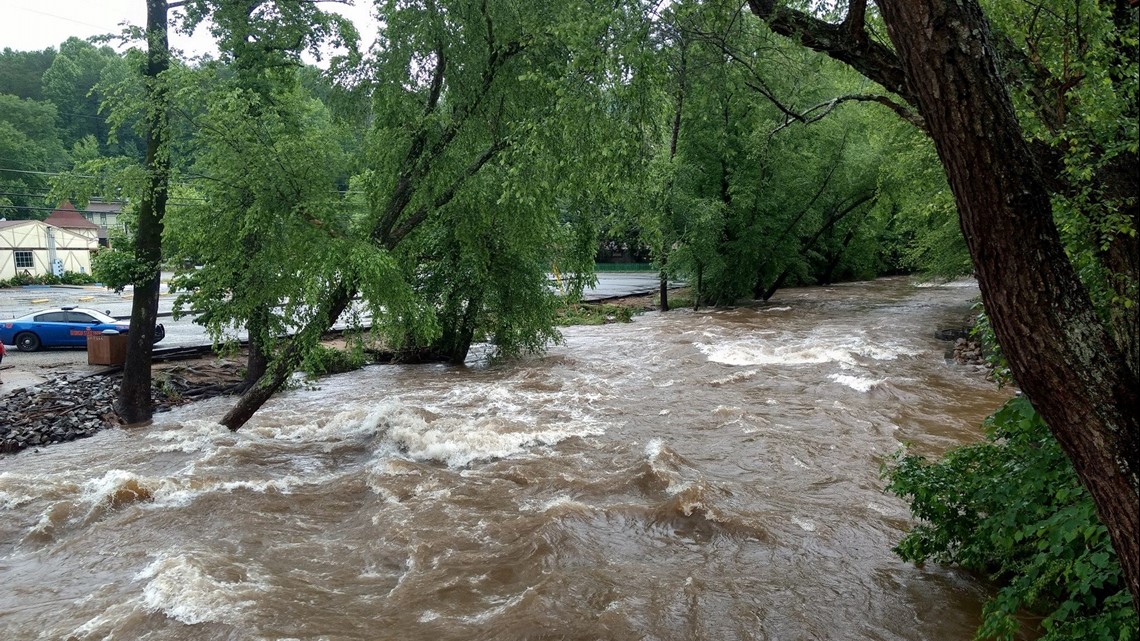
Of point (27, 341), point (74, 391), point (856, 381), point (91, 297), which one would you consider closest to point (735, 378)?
point (856, 381)

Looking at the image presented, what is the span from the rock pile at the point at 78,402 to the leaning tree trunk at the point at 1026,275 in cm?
1400

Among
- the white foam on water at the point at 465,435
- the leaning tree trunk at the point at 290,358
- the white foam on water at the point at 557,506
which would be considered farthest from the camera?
the leaning tree trunk at the point at 290,358

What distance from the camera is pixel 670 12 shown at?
270 inches

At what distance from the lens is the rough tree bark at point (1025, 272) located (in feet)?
10.8

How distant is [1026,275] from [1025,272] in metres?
0.01

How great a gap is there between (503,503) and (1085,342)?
6909mm

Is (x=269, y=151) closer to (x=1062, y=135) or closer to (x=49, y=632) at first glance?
(x=49, y=632)

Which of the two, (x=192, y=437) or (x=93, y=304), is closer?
(x=192, y=437)

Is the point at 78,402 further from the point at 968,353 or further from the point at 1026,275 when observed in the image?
the point at 968,353

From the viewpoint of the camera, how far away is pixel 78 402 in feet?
47.3

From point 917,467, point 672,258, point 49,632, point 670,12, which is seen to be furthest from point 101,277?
point 672,258

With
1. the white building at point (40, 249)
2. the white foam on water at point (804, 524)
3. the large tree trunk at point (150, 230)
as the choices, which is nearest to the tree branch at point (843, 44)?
the white foam on water at point (804, 524)

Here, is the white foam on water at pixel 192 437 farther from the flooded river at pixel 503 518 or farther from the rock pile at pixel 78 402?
the rock pile at pixel 78 402

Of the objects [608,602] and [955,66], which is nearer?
[955,66]
